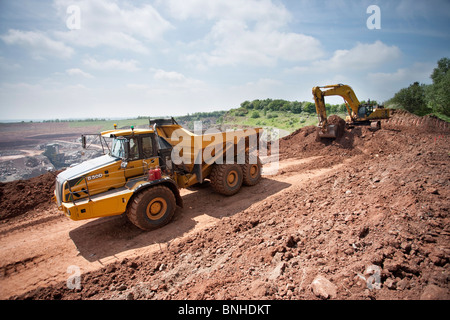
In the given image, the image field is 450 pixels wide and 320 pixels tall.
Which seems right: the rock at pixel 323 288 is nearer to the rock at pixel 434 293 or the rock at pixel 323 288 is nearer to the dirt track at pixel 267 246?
the dirt track at pixel 267 246

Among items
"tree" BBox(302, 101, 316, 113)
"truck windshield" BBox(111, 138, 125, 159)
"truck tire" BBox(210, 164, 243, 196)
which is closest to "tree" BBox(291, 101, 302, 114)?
"tree" BBox(302, 101, 316, 113)

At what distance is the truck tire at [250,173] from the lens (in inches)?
306

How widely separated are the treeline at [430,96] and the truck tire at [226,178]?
82.2ft

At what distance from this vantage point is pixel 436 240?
9.22 feet

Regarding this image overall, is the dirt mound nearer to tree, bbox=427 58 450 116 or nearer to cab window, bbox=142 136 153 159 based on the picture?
cab window, bbox=142 136 153 159

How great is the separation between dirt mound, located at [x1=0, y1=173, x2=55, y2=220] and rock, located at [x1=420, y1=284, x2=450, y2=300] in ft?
28.1

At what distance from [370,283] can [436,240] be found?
48.7 inches

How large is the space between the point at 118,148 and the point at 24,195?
14.5ft

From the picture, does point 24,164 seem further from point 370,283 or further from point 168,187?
point 370,283

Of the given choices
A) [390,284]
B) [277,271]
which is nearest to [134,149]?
[277,271]

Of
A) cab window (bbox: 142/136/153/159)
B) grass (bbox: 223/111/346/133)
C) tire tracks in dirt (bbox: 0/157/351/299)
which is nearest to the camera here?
tire tracks in dirt (bbox: 0/157/351/299)

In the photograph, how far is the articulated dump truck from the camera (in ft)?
15.9

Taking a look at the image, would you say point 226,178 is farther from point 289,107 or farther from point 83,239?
point 289,107
